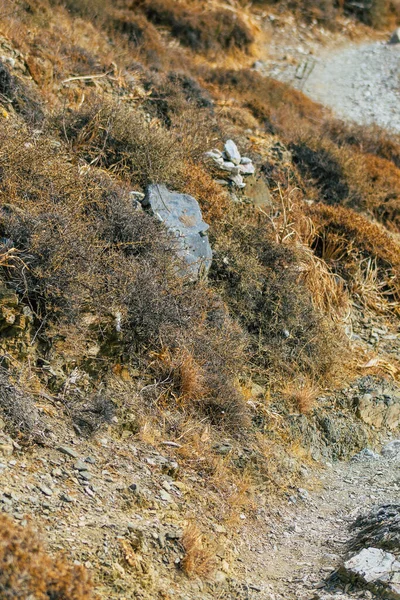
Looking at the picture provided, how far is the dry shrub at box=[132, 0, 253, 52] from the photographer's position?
16391mm

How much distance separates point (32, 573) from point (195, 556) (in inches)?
52.3

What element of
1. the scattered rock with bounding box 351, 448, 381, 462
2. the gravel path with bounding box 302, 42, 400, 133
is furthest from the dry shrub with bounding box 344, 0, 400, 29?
the scattered rock with bounding box 351, 448, 381, 462

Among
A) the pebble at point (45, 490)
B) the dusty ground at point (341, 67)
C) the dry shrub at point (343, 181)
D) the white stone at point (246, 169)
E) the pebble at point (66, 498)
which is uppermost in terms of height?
the pebble at point (45, 490)

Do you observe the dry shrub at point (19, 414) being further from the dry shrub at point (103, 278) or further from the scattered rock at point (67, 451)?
the dry shrub at point (103, 278)

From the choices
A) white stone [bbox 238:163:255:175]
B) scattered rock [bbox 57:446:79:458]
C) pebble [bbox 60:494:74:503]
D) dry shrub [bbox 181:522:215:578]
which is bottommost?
white stone [bbox 238:163:255:175]

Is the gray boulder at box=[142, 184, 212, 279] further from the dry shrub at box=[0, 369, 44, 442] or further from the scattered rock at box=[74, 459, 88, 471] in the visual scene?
the scattered rock at box=[74, 459, 88, 471]

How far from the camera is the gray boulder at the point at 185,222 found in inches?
265

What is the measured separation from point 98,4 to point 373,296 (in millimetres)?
8607

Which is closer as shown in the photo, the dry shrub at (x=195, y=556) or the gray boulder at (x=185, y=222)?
the dry shrub at (x=195, y=556)

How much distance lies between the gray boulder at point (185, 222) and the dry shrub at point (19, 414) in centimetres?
243

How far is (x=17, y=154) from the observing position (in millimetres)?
5902

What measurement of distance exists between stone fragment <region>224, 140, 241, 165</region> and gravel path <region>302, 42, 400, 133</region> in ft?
27.1

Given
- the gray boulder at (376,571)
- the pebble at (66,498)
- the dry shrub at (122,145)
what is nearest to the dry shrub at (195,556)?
the pebble at (66,498)

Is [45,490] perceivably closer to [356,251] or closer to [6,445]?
[6,445]
